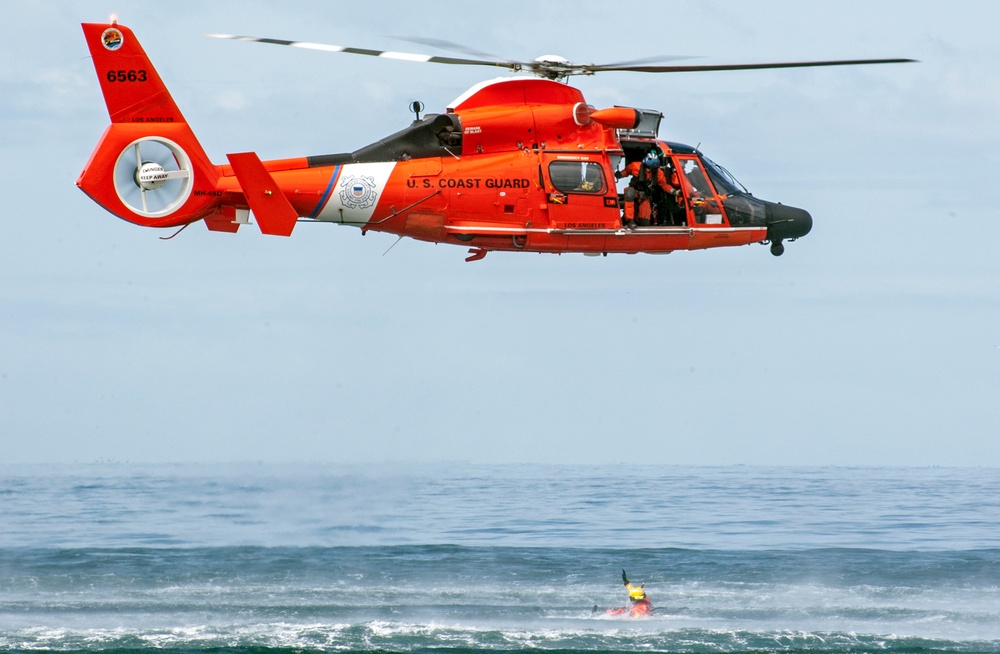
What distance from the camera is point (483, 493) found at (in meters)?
45.0

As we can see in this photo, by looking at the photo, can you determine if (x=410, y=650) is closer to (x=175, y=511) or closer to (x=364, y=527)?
(x=364, y=527)

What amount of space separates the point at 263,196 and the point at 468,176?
2.79 metres

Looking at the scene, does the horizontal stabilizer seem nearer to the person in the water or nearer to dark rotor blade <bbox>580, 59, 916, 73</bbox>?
dark rotor blade <bbox>580, 59, 916, 73</bbox>

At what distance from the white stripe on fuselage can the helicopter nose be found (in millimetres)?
5902

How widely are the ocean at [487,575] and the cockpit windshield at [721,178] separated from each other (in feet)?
23.1

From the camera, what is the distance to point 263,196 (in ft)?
50.7

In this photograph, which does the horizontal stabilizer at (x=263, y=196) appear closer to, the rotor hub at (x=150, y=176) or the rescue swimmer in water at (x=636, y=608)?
the rotor hub at (x=150, y=176)

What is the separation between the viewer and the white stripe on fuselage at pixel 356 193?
53.2ft

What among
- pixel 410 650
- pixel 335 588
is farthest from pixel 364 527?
pixel 410 650

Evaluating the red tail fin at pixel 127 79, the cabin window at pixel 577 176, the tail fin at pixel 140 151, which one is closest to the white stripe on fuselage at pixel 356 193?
the tail fin at pixel 140 151

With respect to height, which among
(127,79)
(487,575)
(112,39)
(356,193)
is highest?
(112,39)

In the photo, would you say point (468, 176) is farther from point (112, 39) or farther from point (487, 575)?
point (487, 575)

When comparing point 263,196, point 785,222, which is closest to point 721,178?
point 785,222

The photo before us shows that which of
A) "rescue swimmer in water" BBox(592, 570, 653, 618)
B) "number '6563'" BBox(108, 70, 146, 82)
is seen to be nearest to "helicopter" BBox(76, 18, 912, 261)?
"number '6563'" BBox(108, 70, 146, 82)
